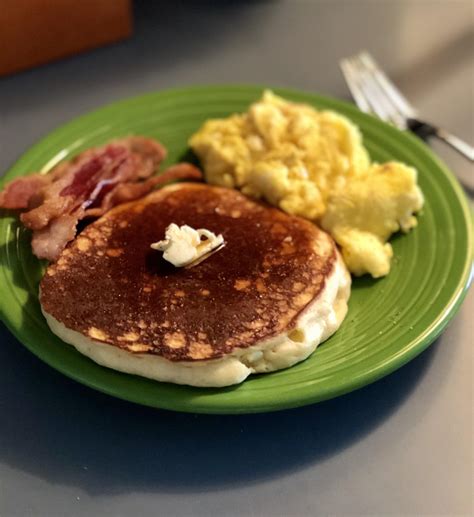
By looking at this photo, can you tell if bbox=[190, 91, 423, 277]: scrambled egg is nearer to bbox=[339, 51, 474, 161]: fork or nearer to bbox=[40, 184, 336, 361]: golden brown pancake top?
bbox=[40, 184, 336, 361]: golden brown pancake top

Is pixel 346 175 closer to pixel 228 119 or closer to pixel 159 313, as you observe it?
pixel 228 119

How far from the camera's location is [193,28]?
248cm

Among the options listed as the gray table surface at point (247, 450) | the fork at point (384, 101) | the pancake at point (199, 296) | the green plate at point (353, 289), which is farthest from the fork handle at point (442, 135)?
the pancake at point (199, 296)

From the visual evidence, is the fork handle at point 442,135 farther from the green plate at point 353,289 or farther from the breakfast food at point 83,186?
the breakfast food at point 83,186

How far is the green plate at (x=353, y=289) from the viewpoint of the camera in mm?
1182

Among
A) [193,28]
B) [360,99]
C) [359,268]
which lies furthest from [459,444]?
[193,28]

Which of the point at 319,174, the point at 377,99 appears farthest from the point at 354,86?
the point at 319,174

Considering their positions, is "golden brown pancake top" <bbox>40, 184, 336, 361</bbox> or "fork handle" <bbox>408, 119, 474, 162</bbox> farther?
"fork handle" <bbox>408, 119, 474, 162</bbox>

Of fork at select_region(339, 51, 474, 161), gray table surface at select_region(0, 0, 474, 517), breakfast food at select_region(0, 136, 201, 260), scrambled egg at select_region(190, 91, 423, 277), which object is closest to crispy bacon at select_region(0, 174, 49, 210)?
breakfast food at select_region(0, 136, 201, 260)

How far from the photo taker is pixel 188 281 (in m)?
1.30

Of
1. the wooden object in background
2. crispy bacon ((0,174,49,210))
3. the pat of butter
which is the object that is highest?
the wooden object in background

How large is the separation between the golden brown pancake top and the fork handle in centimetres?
67

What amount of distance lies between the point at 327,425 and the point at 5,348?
659 millimetres

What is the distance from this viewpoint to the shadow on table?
1186 millimetres
